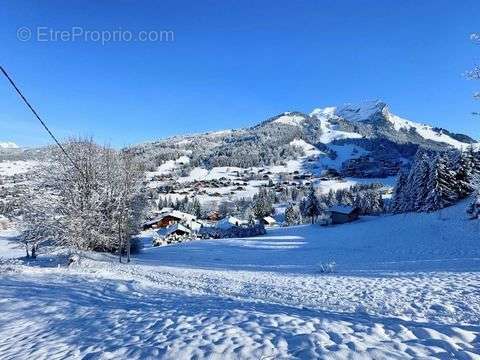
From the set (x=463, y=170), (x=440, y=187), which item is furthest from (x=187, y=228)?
(x=463, y=170)

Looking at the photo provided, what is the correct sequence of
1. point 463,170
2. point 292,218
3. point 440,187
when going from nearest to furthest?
point 440,187 < point 463,170 < point 292,218

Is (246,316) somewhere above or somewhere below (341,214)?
above

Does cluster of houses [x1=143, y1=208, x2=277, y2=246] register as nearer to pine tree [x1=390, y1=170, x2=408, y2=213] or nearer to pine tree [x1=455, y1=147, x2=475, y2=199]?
pine tree [x1=390, y1=170, x2=408, y2=213]

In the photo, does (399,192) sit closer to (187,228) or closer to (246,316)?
(187,228)

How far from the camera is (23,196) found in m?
33.6

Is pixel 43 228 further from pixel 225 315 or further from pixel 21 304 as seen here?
pixel 225 315

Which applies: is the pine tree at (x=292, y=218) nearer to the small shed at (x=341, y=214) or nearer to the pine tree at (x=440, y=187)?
the small shed at (x=341, y=214)

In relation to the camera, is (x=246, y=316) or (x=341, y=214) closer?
(x=246, y=316)

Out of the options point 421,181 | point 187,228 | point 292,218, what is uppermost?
point 421,181

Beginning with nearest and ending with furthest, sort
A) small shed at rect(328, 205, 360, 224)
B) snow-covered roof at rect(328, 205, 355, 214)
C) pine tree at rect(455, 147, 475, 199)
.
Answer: pine tree at rect(455, 147, 475, 199) < small shed at rect(328, 205, 360, 224) < snow-covered roof at rect(328, 205, 355, 214)

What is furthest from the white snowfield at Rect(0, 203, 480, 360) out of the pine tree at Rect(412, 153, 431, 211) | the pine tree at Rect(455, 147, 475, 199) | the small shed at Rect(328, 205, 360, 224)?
the small shed at Rect(328, 205, 360, 224)

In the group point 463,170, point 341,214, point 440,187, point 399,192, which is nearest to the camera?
point 440,187

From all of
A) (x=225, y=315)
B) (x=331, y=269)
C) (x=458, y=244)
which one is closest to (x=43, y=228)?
(x=331, y=269)

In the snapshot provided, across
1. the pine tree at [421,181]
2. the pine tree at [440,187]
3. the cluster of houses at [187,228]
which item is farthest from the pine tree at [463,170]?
the cluster of houses at [187,228]
